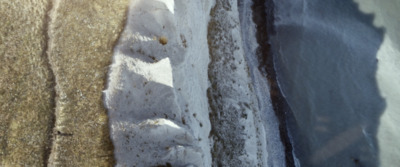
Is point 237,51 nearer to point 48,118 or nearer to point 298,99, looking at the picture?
point 298,99

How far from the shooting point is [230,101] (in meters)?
17.9

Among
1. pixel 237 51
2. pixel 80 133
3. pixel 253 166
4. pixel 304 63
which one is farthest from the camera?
pixel 304 63

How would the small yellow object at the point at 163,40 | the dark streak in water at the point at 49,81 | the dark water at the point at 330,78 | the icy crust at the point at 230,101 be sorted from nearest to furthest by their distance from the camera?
the dark streak in water at the point at 49,81, the small yellow object at the point at 163,40, the icy crust at the point at 230,101, the dark water at the point at 330,78

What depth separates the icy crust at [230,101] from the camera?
17000mm

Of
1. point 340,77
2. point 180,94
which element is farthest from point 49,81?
point 340,77

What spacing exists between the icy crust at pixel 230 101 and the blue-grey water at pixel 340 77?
8.70 feet

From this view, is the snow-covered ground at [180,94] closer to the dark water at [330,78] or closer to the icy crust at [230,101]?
the icy crust at [230,101]

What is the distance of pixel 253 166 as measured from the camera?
680 inches

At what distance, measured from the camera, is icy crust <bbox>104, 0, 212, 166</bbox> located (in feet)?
43.3

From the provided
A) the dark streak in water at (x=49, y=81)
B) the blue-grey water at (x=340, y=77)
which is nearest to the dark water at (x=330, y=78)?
the blue-grey water at (x=340, y=77)

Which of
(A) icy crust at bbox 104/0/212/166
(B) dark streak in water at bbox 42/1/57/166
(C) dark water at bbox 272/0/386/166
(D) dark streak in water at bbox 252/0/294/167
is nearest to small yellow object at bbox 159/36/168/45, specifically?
(A) icy crust at bbox 104/0/212/166

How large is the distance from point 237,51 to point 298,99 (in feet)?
14.9

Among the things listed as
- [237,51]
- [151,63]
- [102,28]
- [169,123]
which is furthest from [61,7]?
[237,51]

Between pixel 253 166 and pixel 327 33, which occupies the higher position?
pixel 327 33
